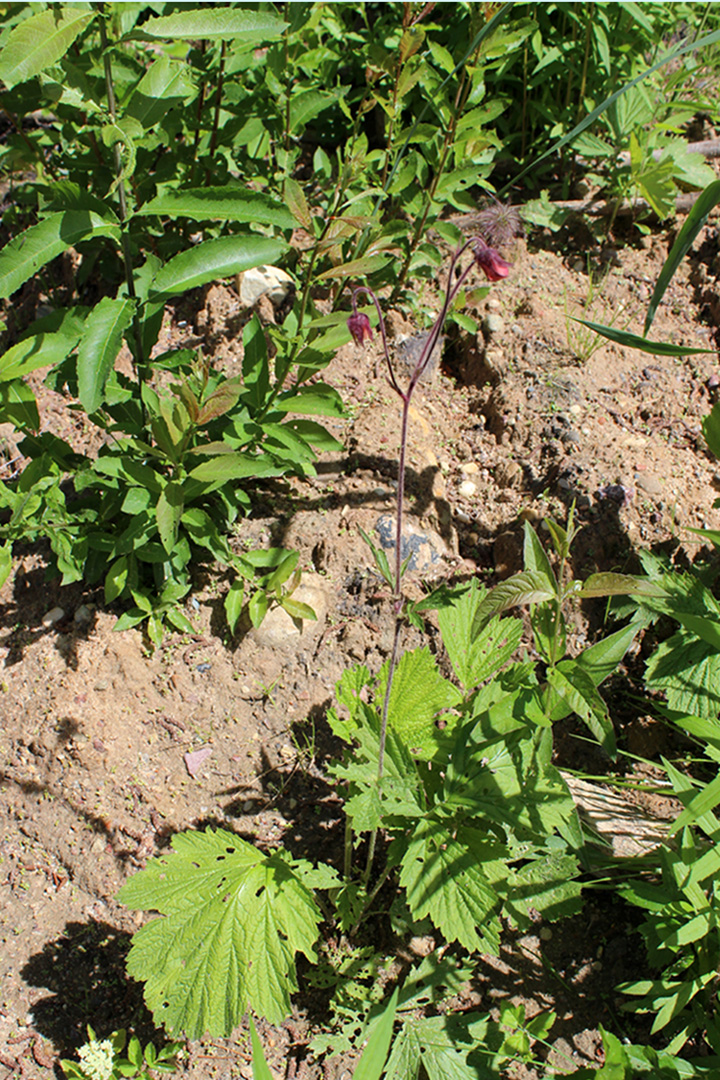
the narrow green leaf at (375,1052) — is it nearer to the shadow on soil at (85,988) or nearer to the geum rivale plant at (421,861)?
the geum rivale plant at (421,861)

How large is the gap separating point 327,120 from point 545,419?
6.01 feet

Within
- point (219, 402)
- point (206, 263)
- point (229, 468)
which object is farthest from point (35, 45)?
point (229, 468)

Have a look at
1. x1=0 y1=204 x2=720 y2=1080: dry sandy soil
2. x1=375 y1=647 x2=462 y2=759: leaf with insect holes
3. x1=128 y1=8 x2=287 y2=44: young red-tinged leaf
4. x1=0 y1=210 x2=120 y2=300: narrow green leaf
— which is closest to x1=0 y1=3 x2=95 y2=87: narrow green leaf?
x1=128 y1=8 x2=287 y2=44: young red-tinged leaf

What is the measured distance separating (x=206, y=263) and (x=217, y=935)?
169 centimetres

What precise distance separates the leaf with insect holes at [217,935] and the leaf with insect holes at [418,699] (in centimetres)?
43

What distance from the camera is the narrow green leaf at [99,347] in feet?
5.94

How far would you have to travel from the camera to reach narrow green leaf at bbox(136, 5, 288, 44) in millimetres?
1729

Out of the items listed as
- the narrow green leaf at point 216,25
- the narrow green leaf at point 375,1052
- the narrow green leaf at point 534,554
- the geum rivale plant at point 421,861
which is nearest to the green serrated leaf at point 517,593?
the geum rivale plant at point 421,861

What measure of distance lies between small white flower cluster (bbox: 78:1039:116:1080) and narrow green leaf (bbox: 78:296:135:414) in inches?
60.2

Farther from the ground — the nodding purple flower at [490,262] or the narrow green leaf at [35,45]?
the narrow green leaf at [35,45]

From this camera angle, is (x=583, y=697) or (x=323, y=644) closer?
(x=583, y=697)

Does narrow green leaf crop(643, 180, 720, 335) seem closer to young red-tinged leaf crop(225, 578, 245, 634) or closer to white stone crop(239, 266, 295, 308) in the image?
young red-tinged leaf crop(225, 578, 245, 634)

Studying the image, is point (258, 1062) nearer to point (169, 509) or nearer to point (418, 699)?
point (418, 699)

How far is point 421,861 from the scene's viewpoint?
196 cm
